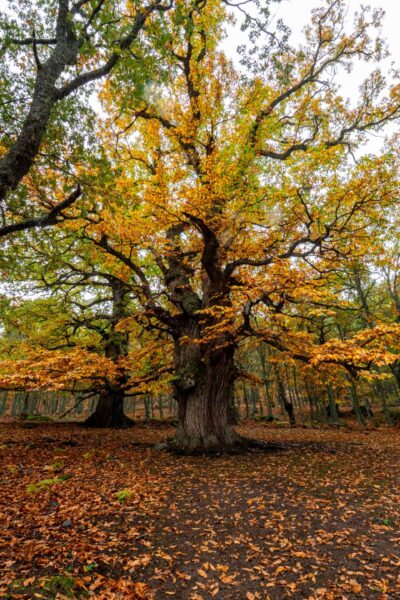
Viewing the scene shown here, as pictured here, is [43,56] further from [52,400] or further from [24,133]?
[52,400]

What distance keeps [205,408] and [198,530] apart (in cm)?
455

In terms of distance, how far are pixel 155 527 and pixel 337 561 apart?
2.57 meters

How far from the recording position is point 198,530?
4.48 metres

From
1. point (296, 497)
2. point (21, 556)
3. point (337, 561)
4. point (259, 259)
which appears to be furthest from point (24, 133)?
point (296, 497)

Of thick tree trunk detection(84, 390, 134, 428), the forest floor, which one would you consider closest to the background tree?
the forest floor

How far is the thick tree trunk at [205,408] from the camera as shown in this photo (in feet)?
29.2

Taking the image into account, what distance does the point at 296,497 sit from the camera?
5.73 meters

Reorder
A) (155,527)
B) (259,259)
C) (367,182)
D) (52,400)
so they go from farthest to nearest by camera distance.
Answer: (52,400), (259,259), (367,182), (155,527)

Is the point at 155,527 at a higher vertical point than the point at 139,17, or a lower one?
lower

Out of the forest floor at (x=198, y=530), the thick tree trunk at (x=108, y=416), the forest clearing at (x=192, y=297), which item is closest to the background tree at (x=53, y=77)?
the forest clearing at (x=192, y=297)

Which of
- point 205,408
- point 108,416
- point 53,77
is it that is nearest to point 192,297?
point 205,408

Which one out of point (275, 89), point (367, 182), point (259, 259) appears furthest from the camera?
point (275, 89)

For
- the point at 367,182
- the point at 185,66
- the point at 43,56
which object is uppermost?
the point at 185,66

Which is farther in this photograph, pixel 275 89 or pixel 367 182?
pixel 275 89
